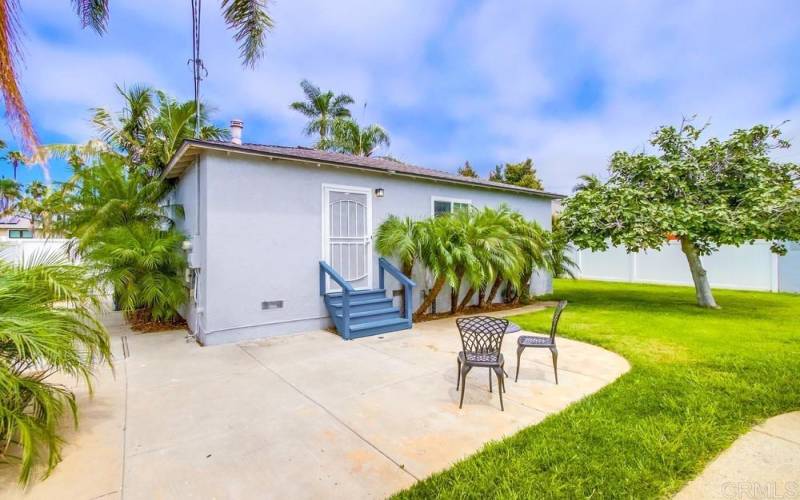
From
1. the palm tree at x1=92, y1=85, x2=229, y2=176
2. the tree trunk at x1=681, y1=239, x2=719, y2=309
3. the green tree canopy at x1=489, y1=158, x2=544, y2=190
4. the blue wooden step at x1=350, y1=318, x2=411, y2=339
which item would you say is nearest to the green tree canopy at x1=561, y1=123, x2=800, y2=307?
the tree trunk at x1=681, y1=239, x2=719, y2=309

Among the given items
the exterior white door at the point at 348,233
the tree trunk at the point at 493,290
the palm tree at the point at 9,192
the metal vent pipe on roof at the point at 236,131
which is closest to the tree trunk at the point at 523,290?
the tree trunk at the point at 493,290

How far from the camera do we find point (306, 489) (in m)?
2.69

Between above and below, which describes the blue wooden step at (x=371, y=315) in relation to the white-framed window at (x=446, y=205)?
below

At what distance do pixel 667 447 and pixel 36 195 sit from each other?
1623 inches

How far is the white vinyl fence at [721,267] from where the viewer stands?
13.2 meters

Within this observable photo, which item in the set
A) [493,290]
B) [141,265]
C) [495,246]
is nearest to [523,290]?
[493,290]

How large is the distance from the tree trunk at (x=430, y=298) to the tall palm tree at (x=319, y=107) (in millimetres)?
15630

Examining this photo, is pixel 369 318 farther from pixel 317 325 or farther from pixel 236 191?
pixel 236 191

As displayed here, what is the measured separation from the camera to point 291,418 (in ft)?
12.6

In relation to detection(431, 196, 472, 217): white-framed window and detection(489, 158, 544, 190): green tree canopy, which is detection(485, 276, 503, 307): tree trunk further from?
detection(489, 158, 544, 190): green tree canopy

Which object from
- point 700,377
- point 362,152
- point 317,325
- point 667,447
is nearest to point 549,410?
point 667,447

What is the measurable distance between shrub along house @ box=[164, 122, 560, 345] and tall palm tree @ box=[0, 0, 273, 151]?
190 cm

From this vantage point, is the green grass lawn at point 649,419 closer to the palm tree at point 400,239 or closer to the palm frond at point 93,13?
the palm tree at point 400,239

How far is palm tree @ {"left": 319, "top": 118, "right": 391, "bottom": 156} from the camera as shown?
21.7 meters
